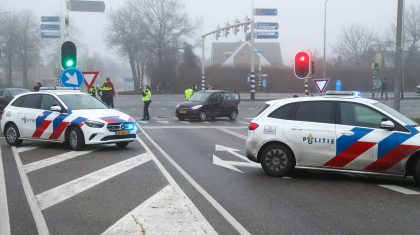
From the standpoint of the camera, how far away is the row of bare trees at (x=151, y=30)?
67.8 meters

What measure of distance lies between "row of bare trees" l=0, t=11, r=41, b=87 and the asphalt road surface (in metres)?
71.5

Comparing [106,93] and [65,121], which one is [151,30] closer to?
[106,93]

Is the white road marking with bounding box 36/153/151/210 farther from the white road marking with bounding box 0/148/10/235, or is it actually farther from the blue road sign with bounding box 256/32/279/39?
the blue road sign with bounding box 256/32/279/39

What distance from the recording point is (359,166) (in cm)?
920

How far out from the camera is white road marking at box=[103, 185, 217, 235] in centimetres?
617

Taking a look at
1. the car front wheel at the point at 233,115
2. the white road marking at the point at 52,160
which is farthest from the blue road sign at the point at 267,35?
the white road marking at the point at 52,160

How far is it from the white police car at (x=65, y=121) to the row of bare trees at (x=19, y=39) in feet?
224

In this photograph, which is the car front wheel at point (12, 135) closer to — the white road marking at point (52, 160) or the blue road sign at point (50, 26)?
the white road marking at point (52, 160)

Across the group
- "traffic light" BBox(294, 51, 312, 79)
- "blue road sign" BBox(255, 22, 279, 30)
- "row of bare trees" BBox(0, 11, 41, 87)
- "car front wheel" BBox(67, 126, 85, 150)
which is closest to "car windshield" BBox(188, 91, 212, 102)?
"traffic light" BBox(294, 51, 312, 79)

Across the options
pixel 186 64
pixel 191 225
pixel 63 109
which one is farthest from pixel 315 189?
pixel 186 64

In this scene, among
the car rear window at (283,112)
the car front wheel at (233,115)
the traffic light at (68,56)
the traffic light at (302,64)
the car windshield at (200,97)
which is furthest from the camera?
the car front wheel at (233,115)

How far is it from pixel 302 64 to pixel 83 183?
9.63m

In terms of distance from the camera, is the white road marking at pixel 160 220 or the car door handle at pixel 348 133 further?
the car door handle at pixel 348 133

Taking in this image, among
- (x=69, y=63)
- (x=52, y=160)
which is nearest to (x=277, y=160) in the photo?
(x=52, y=160)
